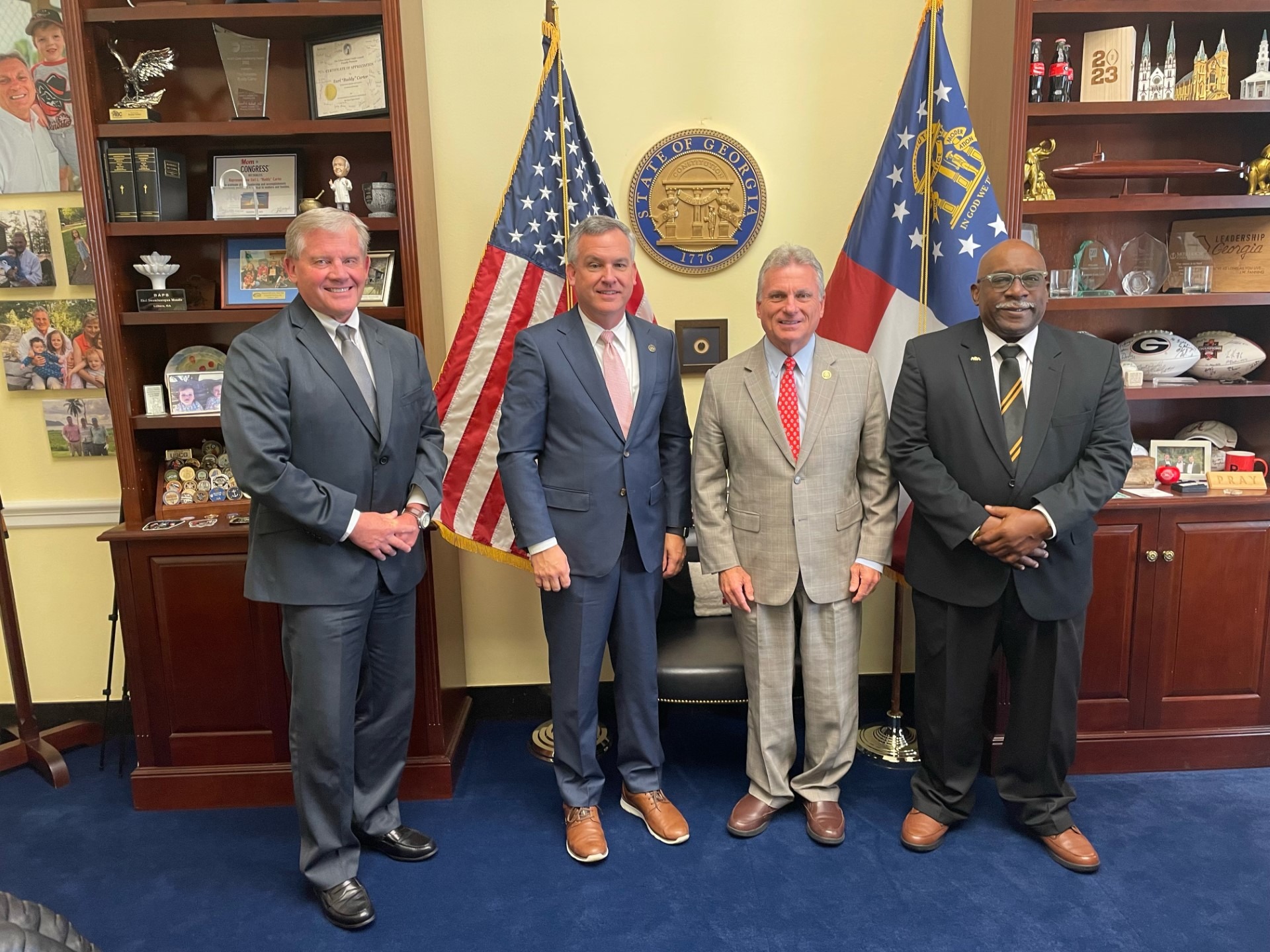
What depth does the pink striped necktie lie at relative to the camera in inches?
95.0

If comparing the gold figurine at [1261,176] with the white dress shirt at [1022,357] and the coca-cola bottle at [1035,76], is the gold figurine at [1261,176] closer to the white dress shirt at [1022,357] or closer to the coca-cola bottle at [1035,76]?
the coca-cola bottle at [1035,76]

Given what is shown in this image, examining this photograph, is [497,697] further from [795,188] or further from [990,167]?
[990,167]

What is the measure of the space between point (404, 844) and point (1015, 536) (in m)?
1.89

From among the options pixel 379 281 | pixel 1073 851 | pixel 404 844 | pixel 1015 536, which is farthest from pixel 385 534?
pixel 1073 851

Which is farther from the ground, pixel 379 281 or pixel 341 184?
pixel 341 184

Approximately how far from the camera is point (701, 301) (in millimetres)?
3230

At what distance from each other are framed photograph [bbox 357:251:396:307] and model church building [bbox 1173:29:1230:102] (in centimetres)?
267

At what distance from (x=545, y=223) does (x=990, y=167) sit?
1496 millimetres

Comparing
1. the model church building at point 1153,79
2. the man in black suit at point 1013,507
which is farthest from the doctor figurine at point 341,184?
the model church building at point 1153,79

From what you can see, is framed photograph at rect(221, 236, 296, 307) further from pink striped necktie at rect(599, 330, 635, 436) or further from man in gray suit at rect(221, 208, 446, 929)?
pink striped necktie at rect(599, 330, 635, 436)

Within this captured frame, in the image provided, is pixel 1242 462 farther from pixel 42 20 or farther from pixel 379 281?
pixel 42 20

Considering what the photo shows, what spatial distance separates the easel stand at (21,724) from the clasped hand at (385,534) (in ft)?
5.50

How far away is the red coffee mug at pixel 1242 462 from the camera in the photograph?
2938 mm

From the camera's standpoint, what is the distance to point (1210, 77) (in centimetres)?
283
